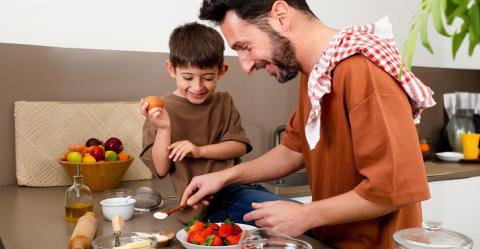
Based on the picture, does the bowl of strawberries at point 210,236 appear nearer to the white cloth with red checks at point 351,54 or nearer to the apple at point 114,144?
the white cloth with red checks at point 351,54

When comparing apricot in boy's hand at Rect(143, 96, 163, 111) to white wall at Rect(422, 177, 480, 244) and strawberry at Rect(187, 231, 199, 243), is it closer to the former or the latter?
strawberry at Rect(187, 231, 199, 243)

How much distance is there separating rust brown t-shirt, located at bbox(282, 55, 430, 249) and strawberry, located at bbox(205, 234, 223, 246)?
11.5 inches

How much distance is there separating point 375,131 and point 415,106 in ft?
0.57

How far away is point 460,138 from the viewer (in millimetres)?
2717

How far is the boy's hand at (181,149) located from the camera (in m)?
1.31

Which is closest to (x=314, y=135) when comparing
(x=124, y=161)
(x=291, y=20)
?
(x=291, y=20)

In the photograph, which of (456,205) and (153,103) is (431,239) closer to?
(153,103)

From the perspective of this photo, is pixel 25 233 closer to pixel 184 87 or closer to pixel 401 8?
pixel 184 87

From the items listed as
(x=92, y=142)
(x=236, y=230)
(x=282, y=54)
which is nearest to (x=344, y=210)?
(x=236, y=230)

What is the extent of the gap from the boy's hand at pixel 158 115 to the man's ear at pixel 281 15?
380mm

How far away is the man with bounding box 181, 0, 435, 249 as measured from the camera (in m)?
0.98

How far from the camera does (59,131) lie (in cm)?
190

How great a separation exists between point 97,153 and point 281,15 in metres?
0.91

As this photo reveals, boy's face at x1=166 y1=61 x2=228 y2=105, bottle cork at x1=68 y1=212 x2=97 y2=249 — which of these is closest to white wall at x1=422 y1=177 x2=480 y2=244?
boy's face at x1=166 y1=61 x2=228 y2=105
